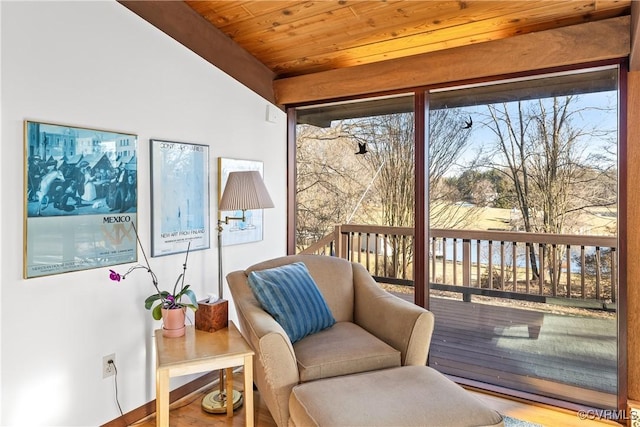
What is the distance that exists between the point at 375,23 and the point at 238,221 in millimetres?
1673

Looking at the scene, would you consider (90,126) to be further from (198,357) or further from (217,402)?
(217,402)

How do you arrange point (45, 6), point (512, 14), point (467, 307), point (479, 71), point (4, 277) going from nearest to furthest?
point (4, 277) < point (45, 6) < point (512, 14) < point (479, 71) < point (467, 307)

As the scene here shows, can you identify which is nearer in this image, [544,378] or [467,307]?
[544,378]

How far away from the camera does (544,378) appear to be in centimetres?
256

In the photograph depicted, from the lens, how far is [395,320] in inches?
84.7

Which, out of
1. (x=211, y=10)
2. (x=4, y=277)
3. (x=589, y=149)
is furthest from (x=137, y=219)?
(x=589, y=149)

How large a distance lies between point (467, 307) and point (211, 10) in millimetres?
2693

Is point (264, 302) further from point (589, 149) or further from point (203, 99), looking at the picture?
point (589, 149)

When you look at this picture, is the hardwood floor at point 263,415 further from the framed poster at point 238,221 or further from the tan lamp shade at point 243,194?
the tan lamp shade at point 243,194

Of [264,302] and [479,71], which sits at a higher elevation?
[479,71]

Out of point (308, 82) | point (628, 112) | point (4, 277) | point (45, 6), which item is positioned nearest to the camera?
point (4, 277)

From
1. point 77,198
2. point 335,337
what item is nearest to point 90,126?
point 77,198

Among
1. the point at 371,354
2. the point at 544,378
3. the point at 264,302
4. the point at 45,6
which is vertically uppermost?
the point at 45,6

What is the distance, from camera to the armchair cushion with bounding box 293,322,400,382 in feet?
6.24
